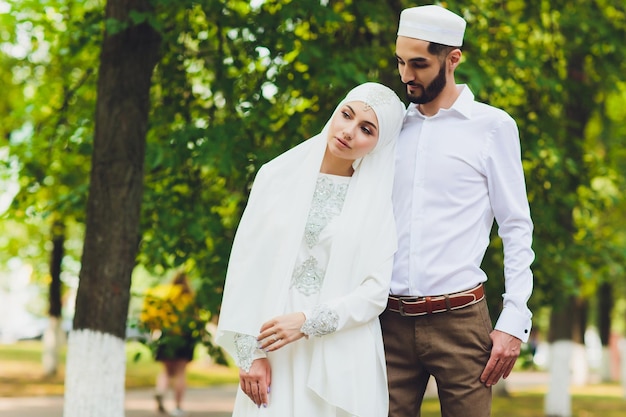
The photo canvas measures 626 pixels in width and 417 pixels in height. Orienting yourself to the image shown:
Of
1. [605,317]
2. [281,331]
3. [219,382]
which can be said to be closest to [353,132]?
[281,331]

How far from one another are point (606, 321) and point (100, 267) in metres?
22.7

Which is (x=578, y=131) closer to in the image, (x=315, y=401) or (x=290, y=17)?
(x=290, y=17)

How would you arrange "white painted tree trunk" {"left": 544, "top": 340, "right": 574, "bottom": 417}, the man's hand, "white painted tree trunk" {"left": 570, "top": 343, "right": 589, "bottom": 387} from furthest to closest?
"white painted tree trunk" {"left": 570, "top": 343, "right": 589, "bottom": 387}
"white painted tree trunk" {"left": 544, "top": 340, "right": 574, "bottom": 417}
the man's hand

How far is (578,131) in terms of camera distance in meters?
12.3

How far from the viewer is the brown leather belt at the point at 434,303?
11.7 feet

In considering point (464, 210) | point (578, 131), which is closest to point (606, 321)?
point (578, 131)

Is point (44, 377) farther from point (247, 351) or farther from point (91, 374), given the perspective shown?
point (247, 351)

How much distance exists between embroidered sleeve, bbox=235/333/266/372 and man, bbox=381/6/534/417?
1.75 ft

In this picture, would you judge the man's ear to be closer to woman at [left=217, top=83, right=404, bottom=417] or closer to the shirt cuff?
woman at [left=217, top=83, right=404, bottom=417]

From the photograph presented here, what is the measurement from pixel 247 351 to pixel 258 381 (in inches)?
4.6

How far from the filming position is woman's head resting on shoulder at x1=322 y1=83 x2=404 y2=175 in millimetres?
3555

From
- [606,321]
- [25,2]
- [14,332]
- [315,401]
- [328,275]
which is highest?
[25,2]

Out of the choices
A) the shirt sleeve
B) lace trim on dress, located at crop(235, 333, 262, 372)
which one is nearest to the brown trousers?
the shirt sleeve

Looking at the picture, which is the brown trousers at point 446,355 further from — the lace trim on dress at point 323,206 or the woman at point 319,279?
the lace trim on dress at point 323,206
